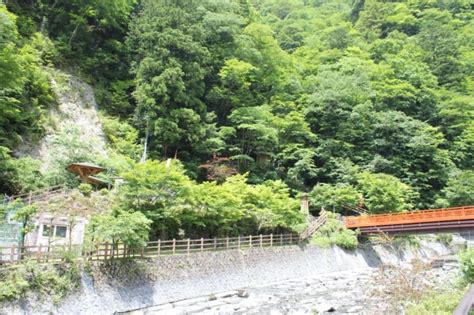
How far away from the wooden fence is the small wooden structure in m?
6.11

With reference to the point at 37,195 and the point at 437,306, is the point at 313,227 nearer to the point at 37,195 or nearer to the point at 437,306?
the point at 37,195

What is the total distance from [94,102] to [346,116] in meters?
21.3

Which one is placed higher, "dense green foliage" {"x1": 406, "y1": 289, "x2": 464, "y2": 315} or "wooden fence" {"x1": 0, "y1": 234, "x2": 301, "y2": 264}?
"wooden fence" {"x1": 0, "y1": 234, "x2": 301, "y2": 264}

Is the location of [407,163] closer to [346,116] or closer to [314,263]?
[346,116]

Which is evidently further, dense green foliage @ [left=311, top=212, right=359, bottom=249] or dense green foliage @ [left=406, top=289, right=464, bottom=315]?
dense green foliage @ [left=311, top=212, right=359, bottom=249]

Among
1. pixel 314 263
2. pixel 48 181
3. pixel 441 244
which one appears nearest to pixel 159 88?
pixel 48 181

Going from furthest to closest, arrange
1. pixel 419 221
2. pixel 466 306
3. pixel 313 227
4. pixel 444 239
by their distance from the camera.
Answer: pixel 444 239 → pixel 313 227 → pixel 419 221 → pixel 466 306

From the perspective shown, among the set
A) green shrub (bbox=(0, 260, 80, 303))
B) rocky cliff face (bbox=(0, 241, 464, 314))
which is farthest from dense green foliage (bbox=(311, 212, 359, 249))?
green shrub (bbox=(0, 260, 80, 303))

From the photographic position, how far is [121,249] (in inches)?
514

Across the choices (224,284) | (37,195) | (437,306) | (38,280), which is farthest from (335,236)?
(38,280)

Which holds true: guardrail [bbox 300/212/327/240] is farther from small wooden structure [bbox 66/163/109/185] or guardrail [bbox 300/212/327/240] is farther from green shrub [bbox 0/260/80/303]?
green shrub [bbox 0/260/80/303]

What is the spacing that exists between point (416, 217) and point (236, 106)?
15347mm

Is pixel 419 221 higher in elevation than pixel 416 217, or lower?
lower

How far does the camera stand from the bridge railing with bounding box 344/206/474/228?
65.0 ft
